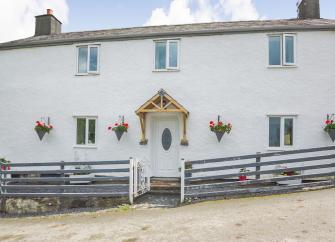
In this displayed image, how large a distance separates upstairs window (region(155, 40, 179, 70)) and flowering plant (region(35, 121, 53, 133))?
5515mm

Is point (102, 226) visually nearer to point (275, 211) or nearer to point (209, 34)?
point (275, 211)

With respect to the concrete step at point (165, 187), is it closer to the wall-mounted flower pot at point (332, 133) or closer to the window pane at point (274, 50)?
the wall-mounted flower pot at point (332, 133)

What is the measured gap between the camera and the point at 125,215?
806 centimetres

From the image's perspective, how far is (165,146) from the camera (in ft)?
41.4

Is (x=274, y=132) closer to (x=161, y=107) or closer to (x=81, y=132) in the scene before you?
(x=161, y=107)

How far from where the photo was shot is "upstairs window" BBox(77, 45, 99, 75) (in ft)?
43.1

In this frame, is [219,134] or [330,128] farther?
[219,134]

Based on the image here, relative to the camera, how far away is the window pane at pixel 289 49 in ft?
38.4

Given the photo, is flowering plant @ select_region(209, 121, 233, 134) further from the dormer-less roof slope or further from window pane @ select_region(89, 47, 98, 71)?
window pane @ select_region(89, 47, 98, 71)

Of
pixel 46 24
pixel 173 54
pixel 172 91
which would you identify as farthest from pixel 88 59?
pixel 46 24

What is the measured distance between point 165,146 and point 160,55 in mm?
3926

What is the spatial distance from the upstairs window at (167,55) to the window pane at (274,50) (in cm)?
381

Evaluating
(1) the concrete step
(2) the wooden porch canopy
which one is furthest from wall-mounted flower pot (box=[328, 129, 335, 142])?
(1) the concrete step

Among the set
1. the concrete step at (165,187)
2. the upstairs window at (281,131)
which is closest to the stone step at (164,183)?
the concrete step at (165,187)
